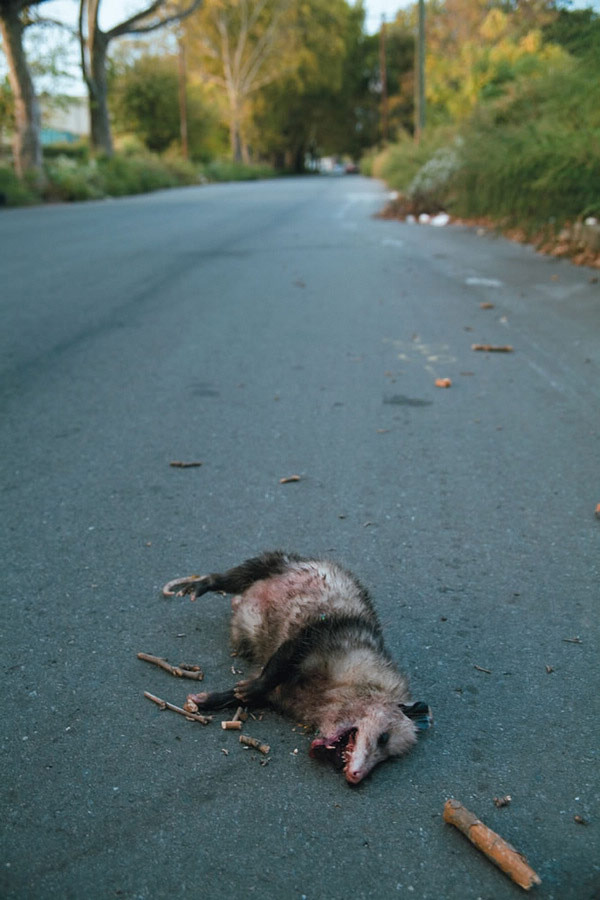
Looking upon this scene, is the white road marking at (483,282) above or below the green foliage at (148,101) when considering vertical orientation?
below

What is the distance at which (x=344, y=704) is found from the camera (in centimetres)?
274

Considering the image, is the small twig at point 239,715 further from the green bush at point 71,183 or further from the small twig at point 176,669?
the green bush at point 71,183

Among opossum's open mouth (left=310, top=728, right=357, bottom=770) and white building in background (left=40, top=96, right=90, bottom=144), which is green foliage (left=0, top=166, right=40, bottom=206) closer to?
white building in background (left=40, top=96, right=90, bottom=144)

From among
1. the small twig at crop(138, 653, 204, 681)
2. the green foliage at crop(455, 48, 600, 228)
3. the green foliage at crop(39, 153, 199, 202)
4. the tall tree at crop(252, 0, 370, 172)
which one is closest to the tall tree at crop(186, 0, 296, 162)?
the tall tree at crop(252, 0, 370, 172)

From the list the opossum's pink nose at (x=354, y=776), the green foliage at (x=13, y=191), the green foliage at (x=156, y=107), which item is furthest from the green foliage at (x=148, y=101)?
the opossum's pink nose at (x=354, y=776)

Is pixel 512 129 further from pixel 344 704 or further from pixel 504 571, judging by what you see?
pixel 344 704

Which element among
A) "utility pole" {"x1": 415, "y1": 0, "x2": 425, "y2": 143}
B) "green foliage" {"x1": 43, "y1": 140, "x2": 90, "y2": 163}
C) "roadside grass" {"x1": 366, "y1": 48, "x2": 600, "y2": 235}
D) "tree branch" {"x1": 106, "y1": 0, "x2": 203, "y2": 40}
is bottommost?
"green foliage" {"x1": 43, "y1": 140, "x2": 90, "y2": 163}

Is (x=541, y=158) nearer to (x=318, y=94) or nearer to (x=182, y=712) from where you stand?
(x=182, y=712)

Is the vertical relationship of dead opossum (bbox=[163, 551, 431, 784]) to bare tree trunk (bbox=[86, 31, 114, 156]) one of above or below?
below

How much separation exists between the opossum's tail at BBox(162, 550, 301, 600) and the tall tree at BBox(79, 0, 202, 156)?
35.9 meters

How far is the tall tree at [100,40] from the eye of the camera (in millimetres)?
35312

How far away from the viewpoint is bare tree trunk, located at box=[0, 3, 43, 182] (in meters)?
27.6

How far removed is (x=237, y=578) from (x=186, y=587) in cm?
20

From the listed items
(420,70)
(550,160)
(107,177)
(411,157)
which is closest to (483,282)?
(550,160)
